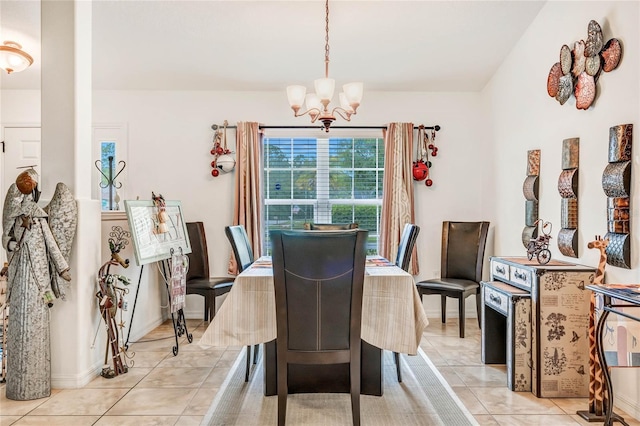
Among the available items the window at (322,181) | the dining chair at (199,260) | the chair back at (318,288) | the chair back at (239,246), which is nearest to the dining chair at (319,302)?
the chair back at (318,288)

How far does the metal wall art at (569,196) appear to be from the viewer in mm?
2988

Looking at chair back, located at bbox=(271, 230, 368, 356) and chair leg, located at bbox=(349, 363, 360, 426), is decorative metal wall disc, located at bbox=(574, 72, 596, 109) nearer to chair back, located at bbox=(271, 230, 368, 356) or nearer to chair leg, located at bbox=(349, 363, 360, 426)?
chair back, located at bbox=(271, 230, 368, 356)

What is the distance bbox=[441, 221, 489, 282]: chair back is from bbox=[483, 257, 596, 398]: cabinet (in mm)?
1555

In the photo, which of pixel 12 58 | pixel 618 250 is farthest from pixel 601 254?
pixel 12 58

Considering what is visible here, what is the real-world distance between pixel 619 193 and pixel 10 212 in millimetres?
3581

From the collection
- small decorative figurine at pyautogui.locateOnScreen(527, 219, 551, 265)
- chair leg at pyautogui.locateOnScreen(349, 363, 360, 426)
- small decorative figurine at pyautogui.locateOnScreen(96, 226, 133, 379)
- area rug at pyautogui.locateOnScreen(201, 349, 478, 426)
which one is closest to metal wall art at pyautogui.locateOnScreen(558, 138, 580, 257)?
small decorative figurine at pyautogui.locateOnScreen(527, 219, 551, 265)

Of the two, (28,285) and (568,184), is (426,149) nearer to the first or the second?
(568,184)

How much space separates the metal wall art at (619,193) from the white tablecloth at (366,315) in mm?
1202

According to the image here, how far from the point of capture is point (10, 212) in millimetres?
2566

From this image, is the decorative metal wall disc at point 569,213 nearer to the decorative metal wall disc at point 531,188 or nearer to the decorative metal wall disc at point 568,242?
the decorative metal wall disc at point 568,242

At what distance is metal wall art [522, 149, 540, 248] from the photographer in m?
3.56

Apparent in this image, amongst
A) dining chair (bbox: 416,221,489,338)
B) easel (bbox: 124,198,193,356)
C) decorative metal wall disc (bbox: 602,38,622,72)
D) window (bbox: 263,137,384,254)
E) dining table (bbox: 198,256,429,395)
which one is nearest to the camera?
dining table (bbox: 198,256,429,395)

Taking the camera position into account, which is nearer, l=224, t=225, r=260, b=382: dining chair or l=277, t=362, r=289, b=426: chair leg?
l=277, t=362, r=289, b=426: chair leg

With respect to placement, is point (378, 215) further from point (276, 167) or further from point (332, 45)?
point (332, 45)
